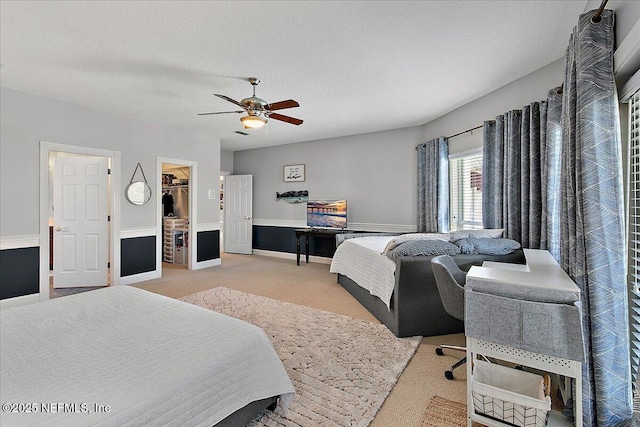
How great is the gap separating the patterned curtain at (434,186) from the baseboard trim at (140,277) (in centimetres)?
445

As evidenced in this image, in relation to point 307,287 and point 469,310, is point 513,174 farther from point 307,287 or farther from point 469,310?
point 307,287

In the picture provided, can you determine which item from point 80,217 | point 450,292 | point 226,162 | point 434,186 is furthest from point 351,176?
point 80,217

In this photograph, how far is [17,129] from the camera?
3707 millimetres

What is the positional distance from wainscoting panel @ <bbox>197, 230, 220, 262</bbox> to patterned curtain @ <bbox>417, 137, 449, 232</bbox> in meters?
3.92

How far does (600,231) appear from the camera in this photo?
65.6 inches

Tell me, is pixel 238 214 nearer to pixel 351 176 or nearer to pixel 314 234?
pixel 314 234

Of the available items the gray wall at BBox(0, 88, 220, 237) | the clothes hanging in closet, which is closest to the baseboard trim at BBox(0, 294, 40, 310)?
the gray wall at BBox(0, 88, 220, 237)

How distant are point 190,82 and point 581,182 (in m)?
3.60

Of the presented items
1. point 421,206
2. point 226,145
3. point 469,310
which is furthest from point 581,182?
point 226,145

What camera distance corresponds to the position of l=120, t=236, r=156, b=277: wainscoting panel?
4824 mm

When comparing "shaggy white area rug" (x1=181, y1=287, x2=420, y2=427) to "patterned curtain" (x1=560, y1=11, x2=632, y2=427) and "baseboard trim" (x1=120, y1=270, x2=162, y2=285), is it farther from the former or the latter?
"baseboard trim" (x1=120, y1=270, x2=162, y2=285)

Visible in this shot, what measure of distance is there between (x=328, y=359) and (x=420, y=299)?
101 cm

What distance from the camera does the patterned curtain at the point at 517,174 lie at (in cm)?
303

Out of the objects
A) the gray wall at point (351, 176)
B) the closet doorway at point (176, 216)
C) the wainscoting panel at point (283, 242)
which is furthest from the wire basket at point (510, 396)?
the closet doorway at point (176, 216)
